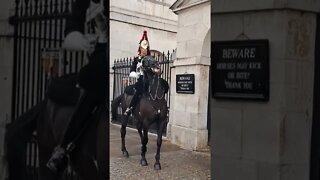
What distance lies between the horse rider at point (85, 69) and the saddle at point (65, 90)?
1.7 inches

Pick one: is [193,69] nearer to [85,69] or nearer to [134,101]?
[134,101]

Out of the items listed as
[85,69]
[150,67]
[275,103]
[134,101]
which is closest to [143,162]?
[134,101]

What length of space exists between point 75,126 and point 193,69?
819 cm

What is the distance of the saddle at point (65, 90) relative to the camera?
11.2ft

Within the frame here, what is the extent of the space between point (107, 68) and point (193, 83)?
805cm

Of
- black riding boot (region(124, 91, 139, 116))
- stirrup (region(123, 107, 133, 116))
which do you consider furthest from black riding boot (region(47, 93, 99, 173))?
stirrup (region(123, 107, 133, 116))

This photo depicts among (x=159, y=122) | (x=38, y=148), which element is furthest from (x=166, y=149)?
(x=38, y=148)

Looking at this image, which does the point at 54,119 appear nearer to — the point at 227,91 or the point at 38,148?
the point at 38,148

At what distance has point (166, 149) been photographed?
11.4 metres

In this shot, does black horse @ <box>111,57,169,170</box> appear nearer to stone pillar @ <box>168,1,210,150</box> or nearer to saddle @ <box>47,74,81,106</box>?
stone pillar @ <box>168,1,210,150</box>

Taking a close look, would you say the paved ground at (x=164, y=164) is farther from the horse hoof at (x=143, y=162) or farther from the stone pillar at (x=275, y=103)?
the stone pillar at (x=275, y=103)

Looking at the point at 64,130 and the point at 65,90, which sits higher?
the point at 65,90

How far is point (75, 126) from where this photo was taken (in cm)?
343

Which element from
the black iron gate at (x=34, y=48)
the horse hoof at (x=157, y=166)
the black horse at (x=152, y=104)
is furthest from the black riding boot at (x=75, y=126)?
the black horse at (x=152, y=104)
